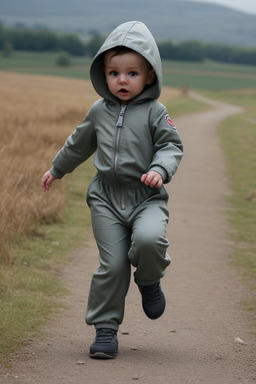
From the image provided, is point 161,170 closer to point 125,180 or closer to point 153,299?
point 125,180

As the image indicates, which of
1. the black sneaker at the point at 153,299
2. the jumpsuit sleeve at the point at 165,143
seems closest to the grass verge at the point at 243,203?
the black sneaker at the point at 153,299

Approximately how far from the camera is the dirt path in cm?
312

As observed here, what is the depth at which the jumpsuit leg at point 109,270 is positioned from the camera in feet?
11.3

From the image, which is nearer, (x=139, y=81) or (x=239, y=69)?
(x=139, y=81)

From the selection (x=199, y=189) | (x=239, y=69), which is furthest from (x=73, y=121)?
(x=239, y=69)

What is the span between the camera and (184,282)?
222 inches

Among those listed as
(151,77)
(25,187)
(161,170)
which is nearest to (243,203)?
(25,187)

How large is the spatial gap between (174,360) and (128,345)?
0.40m

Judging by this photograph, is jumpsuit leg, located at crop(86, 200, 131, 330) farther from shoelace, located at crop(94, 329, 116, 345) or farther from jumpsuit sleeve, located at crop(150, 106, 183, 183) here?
jumpsuit sleeve, located at crop(150, 106, 183, 183)

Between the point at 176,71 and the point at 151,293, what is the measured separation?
10835cm

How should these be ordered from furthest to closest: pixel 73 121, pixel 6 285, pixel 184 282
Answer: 1. pixel 73 121
2. pixel 184 282
3. pixel 6 285

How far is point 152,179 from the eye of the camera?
3221mm

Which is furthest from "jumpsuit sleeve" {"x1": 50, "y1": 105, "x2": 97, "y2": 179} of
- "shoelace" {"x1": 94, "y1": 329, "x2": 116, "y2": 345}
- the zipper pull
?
"shoelace" {"x1": 94, "y1": 329, "x2": 116, "y2": 345}

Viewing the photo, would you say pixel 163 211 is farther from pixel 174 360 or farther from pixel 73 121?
pixel 73 121
